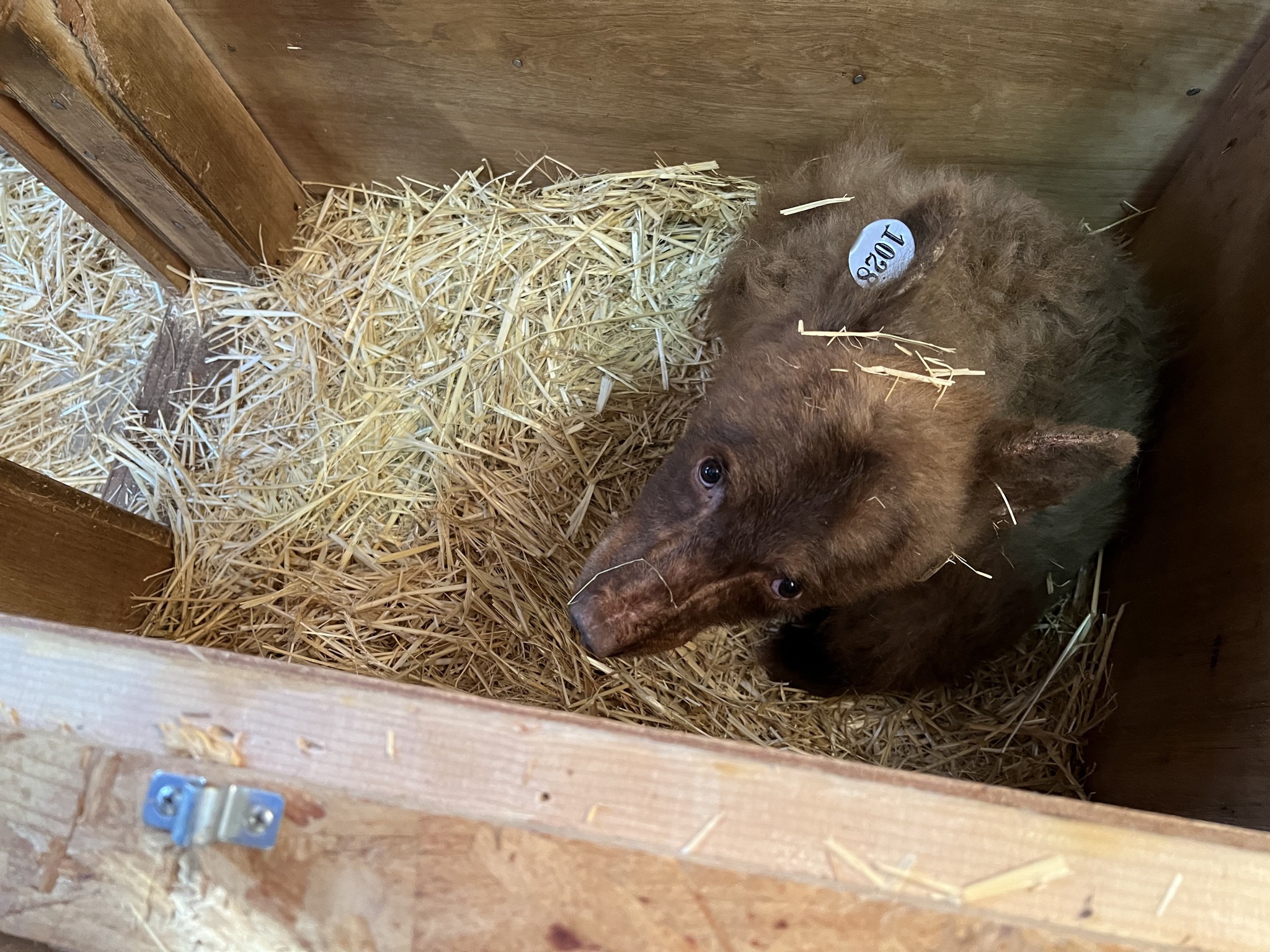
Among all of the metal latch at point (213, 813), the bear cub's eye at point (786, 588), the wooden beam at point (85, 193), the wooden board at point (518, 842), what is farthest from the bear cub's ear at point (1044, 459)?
the wooden beam at point (85, 193)

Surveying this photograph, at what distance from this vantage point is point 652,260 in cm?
306

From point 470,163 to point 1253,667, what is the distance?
3.15 m

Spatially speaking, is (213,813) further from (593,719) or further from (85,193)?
(85,193)

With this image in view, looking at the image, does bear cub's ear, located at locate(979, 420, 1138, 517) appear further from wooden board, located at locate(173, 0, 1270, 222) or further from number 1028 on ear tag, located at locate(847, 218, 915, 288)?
wooden board, located at locate(173, 0, 1270, 222)

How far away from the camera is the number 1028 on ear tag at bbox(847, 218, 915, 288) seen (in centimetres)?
195

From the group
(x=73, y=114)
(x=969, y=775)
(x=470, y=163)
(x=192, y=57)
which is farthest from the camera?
(x=470, y=163)

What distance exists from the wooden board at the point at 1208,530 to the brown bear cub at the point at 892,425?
0.17m

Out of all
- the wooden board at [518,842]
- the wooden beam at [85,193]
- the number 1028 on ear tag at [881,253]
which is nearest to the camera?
the wooden board at [518,842]

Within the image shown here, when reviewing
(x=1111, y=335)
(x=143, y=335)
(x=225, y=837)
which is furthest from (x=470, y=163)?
(x=225, y=837)

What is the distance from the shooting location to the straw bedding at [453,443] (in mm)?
2699

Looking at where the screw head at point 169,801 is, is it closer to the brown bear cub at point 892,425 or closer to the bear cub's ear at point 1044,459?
the brown bear cub at point 892,425

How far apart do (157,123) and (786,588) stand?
251cm

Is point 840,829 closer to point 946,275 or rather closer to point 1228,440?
point 946,275

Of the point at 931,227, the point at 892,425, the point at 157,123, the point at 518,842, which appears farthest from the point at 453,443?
the point at 518,842
